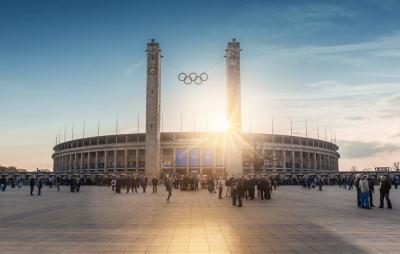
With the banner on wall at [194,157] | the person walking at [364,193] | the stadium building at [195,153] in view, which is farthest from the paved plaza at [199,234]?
the banner on wall at [194,157]

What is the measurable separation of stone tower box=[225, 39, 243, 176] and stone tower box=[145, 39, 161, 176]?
13614 mm

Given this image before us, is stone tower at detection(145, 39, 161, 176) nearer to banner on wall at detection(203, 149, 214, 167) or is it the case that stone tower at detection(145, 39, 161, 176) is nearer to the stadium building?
the stadium building

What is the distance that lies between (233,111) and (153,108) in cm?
1536

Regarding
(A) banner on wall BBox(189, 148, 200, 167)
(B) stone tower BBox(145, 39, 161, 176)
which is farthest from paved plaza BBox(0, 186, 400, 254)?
(A) banner on wall BBox(189, 148, 200, 167)

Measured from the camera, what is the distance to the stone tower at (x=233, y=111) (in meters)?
68.4

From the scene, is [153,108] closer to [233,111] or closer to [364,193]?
[233,111]

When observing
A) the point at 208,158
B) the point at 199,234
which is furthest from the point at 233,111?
the point at 199,234

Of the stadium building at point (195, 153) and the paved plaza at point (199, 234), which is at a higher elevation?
the stadium building at point (195, 153)

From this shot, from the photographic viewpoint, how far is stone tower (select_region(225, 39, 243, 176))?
2692 inches

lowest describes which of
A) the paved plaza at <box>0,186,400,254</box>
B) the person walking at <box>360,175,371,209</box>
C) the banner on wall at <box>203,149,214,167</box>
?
the paved plaza at <box>0,186,400,254</box>

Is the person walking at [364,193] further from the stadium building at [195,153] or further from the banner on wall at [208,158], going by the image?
the banner on wall at [208,158]

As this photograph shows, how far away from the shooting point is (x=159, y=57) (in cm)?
7075

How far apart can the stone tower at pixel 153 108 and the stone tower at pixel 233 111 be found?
13614 mm

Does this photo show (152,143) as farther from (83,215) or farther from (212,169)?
(83,215)
